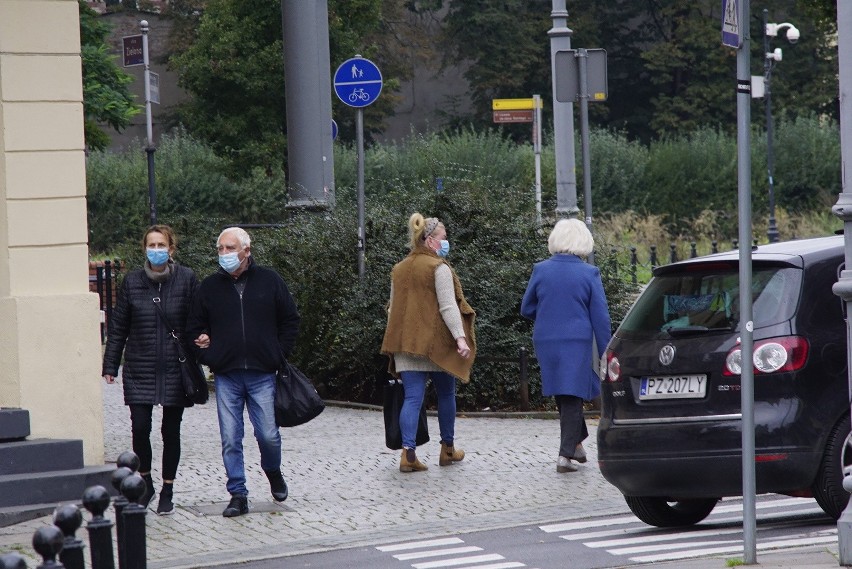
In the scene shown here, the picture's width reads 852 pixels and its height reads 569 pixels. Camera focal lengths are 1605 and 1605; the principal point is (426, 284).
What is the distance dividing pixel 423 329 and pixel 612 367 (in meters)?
2.48

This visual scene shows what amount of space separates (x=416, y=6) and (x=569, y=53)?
49.7 m

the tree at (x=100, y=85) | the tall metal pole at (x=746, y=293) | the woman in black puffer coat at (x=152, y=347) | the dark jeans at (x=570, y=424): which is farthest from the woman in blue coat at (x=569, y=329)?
the tree at (x=100, y=85)

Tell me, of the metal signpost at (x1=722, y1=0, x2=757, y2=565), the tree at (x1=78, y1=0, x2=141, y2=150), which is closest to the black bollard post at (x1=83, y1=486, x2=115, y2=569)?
the metal signpost at (x1=722, y1=0, x2=757, y2=565)

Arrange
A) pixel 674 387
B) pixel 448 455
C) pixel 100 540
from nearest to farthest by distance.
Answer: pixel 100 540
pixel 674 387
pixel 448 455

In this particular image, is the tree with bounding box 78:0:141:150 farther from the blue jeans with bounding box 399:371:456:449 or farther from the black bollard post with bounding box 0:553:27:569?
the black bollard post with bounding box 0:553:27:569

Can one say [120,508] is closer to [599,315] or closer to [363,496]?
[363,496]

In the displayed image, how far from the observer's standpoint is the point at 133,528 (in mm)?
5980

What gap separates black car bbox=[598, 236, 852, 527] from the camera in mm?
8242

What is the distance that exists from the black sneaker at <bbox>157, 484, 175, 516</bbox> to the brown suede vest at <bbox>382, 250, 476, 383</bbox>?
211 cm

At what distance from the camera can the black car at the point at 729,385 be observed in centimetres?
824

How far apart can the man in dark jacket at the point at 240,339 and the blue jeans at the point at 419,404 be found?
4.90ft

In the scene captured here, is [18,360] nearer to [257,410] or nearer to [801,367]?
[257,410]

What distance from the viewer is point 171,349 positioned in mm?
10016

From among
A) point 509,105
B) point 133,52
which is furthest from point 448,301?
point 133,52
